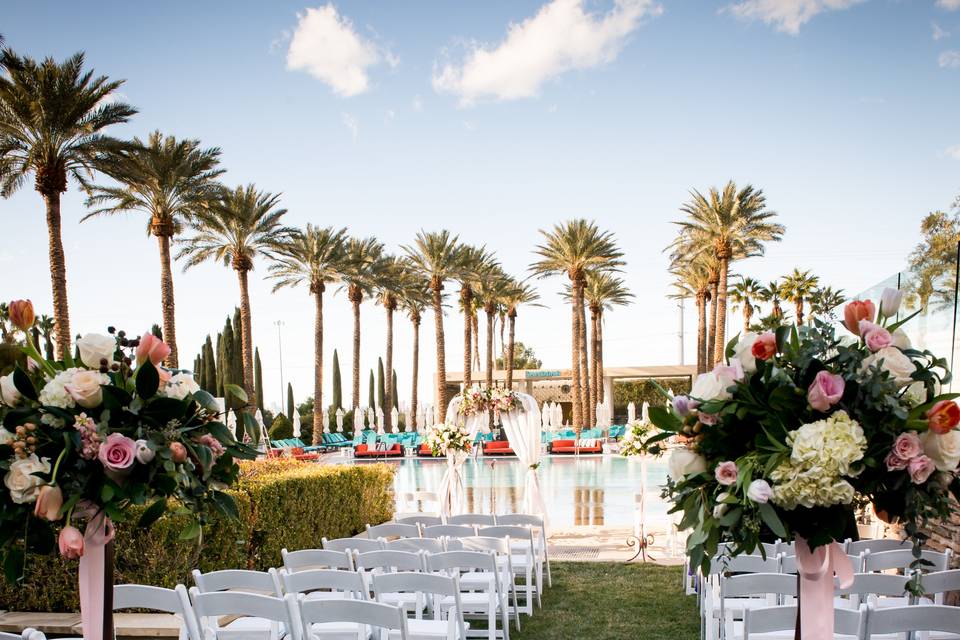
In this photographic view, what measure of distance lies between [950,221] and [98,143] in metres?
25.6

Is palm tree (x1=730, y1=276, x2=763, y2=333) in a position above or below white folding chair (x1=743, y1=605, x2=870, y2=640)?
above

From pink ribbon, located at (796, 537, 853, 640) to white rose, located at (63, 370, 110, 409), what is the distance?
94.2 inches

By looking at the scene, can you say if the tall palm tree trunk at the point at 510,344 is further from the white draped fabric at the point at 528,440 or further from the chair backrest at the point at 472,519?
the chair backrest at the point at 472,519

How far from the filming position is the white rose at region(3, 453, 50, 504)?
2.56m

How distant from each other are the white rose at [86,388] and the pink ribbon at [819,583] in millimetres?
2394

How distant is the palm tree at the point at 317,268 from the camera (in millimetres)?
34969

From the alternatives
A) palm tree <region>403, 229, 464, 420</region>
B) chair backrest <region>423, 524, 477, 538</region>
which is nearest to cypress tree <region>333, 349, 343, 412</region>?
palm tree <region>403, 229, 464, 420</region>

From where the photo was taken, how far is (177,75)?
2042cm

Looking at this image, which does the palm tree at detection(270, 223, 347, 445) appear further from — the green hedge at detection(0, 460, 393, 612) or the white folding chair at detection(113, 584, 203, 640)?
the white folding chair at detection(113, 584, 203, 640)

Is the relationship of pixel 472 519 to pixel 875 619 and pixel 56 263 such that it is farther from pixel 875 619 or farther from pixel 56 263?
pixel 56 263

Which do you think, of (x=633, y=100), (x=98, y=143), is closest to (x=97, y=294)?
(x=98, y=143)

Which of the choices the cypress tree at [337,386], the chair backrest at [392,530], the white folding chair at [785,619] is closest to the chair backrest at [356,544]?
the chair backrest at [392,530]

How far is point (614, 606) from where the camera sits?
27.8ft

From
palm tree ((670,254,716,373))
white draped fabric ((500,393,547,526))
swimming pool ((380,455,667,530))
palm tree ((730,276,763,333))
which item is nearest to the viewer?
white draped fabric ((500,393,547,526))
